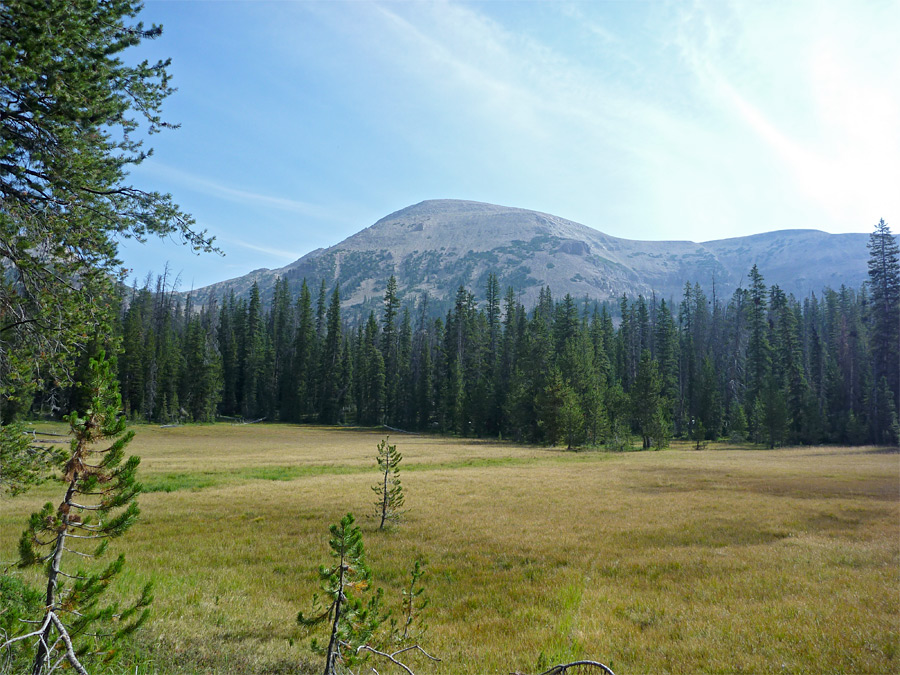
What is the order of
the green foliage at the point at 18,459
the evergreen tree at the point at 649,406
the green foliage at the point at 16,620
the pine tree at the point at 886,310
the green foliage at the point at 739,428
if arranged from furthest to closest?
1. the green foliage at the point at 739,428
2. the pine tree at the point at 886,310
3. the evergreen tree at the point at 649,406
4. the green foliage at the point at 18,459
5. the green foliage at the point at 16,620

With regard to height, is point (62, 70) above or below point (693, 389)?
above

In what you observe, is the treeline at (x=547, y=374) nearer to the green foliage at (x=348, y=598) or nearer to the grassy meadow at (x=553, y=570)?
the grassy meadow at (x=553, y=570)

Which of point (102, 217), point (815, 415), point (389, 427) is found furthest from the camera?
point (389, 427)

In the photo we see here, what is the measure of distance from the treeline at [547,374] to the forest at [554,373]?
0.83 feet

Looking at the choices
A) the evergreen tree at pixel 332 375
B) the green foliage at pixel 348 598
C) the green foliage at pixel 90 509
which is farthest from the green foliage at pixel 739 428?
the green foliage at pixel 90 509

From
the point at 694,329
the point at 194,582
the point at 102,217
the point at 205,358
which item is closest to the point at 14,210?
the point at 102,217

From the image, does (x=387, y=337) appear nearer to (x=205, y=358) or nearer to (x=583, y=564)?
(x=205, y=358)

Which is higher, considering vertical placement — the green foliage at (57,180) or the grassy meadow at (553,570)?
the green foliage at (57,180)

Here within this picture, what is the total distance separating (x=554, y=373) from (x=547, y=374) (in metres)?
4.18

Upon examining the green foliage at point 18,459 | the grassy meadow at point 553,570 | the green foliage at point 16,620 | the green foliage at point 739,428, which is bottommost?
the green foliage at point 739,428

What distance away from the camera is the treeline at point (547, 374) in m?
53.5

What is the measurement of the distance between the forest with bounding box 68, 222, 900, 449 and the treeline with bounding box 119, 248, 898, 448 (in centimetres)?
25

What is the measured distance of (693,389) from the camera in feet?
251

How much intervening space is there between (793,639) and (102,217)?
1223cm
